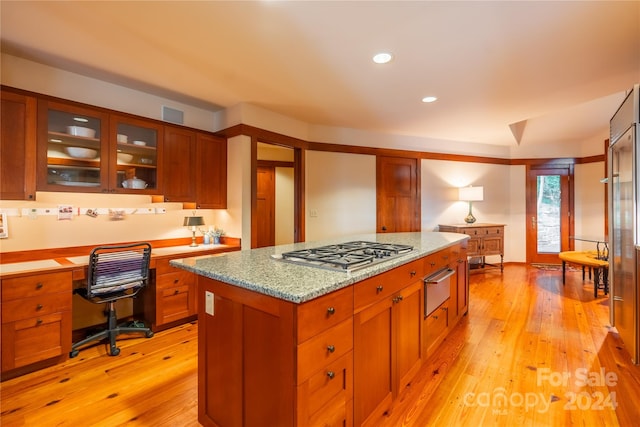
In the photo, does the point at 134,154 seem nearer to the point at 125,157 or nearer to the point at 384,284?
the point at 125,157

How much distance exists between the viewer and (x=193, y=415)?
1.70 metres

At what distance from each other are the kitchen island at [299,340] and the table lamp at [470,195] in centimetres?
402

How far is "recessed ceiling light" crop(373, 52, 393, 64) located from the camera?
2.35 meters

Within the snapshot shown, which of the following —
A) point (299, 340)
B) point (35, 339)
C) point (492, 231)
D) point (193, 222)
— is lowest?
point (35, 339)

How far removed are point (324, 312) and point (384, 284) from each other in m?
0.51

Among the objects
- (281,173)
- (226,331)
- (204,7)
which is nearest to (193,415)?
(226,331)

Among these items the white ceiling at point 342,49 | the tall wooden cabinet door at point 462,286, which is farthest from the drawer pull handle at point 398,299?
the white ceiling at point 342,49

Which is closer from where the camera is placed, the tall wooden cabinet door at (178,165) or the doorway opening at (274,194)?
the tall wooden cabinet door at (178,165)

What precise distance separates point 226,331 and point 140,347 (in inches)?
66.7

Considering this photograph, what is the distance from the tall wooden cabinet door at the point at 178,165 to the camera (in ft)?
9.96

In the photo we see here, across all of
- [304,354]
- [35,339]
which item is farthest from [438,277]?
[35,339]

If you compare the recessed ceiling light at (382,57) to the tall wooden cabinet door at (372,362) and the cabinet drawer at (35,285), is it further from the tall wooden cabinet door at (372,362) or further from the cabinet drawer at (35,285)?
the cabinet drawer at (35,285)

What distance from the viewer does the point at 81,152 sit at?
8.16 ft

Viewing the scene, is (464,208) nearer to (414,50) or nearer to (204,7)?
(414,50)
